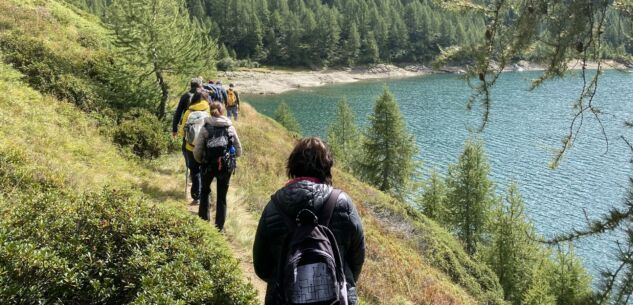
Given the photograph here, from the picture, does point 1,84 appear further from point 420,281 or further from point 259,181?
point 420,281

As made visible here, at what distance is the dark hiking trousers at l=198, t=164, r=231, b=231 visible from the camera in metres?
7.10

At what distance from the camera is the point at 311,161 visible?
3652 mm

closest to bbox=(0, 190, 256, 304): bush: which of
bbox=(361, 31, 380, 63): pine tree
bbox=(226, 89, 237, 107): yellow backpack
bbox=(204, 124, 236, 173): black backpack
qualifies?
bbox=(204, 124, 236, 173): black backpack

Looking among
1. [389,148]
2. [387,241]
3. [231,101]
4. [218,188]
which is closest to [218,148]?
[218,188]

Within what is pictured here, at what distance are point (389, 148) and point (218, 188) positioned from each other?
2889 cm

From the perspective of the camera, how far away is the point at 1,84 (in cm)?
1163

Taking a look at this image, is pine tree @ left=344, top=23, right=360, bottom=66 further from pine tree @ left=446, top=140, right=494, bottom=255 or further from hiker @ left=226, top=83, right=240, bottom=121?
hiker @ left=226, top=83, right=240, bottom=121

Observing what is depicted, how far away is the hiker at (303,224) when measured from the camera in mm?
3314

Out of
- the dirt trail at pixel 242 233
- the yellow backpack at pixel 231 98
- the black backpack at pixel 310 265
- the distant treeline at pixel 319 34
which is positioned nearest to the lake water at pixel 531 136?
the black backpack at pixel 310 265

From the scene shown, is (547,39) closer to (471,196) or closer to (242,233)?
(242,233)

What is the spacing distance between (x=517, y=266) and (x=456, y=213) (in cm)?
585

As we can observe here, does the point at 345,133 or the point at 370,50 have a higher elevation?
the point at 370,50

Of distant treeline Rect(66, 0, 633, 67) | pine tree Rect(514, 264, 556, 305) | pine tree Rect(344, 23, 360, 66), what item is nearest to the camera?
pine tree Rect(514, 264, 556, 305)

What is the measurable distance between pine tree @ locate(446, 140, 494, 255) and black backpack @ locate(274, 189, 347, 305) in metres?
28.3
